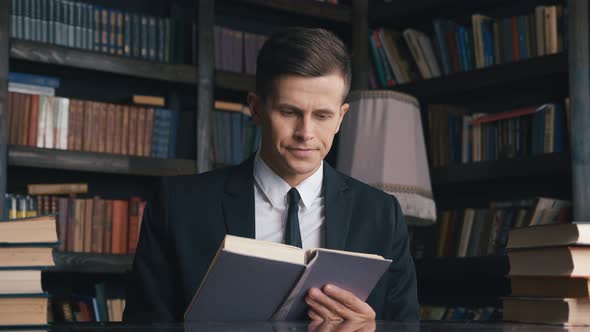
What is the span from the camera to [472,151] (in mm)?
3377

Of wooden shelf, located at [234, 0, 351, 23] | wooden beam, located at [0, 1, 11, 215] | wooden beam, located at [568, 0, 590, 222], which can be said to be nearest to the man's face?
wooden beam, located at [568, 0, 590, 222]

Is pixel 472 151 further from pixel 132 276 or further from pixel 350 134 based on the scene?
pixel 132 276

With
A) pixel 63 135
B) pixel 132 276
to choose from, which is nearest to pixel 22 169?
pixel 63 135

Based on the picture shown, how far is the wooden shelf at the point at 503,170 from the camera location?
3031 millimetres

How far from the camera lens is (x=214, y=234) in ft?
5.78

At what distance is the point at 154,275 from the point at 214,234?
6.1 inches

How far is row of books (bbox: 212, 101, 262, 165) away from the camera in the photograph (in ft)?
11.4

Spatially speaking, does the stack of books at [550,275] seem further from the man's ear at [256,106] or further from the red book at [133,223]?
the red book at [133,223]

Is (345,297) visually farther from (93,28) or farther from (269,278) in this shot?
(93,28)

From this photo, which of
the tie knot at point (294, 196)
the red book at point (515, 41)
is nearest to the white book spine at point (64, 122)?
the tie knot at point (294, 196)

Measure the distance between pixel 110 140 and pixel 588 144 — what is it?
1839 mm

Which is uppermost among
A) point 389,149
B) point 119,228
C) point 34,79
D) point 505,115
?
point 34,79

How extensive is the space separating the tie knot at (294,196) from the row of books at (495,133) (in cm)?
161

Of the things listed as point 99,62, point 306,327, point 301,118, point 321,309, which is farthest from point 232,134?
point 306,327
